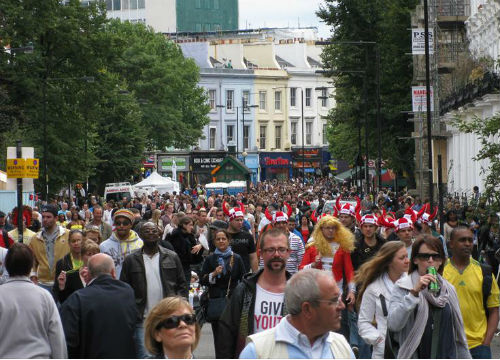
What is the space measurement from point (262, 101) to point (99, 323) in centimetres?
10911

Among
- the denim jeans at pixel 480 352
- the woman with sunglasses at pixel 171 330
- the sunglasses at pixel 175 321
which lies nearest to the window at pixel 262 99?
the denim jeans at pixel 480 352

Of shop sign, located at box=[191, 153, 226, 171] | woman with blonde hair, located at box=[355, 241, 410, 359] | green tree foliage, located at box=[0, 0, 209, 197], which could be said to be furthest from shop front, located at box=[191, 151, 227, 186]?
woman with blonde hair, located at box=[355, 241, 410, 359]

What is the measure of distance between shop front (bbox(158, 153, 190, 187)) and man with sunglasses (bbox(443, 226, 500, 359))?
257 ft

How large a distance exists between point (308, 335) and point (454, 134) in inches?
1877

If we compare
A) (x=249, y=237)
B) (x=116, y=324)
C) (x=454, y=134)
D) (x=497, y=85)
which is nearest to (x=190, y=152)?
(x=454, y=134)

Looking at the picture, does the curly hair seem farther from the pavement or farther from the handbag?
the pavement

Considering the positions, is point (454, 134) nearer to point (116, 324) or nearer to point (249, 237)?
point (249, 237)

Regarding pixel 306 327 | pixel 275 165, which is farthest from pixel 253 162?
pixel 306 327

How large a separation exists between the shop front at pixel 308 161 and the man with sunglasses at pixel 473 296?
110m

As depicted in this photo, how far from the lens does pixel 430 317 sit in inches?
334

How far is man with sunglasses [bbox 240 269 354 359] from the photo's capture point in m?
6.05

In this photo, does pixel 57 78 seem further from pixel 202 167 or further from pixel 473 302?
pixel 202 167

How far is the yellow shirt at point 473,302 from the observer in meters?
9.91

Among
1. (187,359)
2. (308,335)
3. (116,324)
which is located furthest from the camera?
(116,324)
